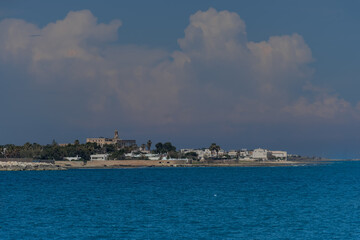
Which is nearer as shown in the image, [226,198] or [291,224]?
[291,224]

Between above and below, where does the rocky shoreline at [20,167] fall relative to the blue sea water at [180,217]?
above

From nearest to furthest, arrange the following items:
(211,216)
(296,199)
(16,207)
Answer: (211,216) → (16,207) → (296,199)

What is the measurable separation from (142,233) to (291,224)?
12093 millimetres

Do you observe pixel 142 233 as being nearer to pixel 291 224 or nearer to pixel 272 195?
pixel 291 224

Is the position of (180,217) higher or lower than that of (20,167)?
lower

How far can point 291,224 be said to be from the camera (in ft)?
137

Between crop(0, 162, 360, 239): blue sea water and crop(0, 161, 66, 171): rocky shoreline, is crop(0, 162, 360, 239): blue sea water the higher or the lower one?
the lower one

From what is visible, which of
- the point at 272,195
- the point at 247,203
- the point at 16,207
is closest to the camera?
the point at 16,207

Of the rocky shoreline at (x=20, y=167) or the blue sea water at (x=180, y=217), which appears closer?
the blue sea water at (x=180, y=217)

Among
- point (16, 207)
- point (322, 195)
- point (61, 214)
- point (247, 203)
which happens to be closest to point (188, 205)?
point (247, 203)

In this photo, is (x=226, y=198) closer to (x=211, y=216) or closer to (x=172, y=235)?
(x=211, y=216)

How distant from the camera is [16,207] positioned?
54.7 metres

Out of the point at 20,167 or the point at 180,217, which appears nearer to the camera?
the point at 180,217

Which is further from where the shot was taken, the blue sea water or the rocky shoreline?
the rocky shoreline
